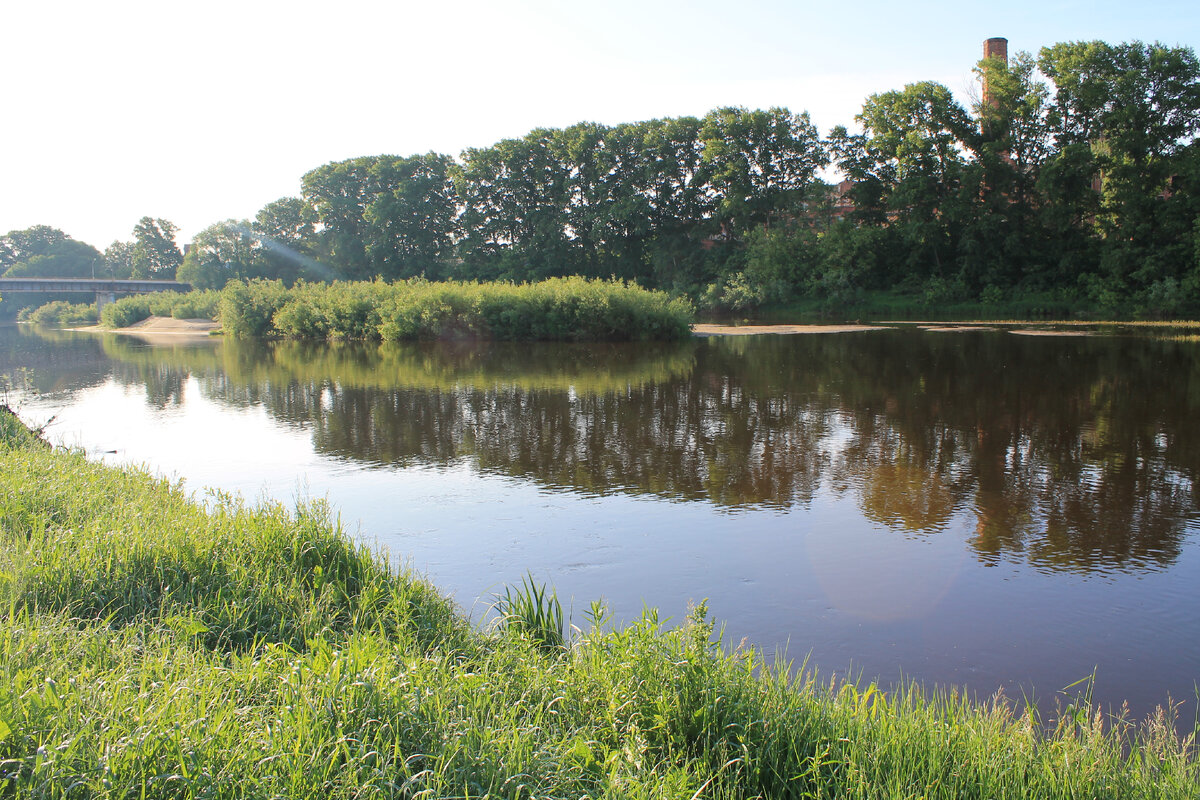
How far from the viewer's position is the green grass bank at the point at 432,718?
3.09m

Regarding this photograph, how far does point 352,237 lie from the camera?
7175cm

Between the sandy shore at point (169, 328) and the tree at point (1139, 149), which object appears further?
the sandy shore at point (169, 328)

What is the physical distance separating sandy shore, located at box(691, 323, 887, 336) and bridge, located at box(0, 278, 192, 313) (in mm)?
66769

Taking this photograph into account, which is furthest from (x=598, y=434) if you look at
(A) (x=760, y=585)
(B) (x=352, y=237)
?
(B) (x=352, y=237)

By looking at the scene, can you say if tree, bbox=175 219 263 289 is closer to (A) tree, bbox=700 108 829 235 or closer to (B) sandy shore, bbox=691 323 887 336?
(A) tree, bbox=700 108 829 235

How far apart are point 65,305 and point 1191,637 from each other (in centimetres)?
10066

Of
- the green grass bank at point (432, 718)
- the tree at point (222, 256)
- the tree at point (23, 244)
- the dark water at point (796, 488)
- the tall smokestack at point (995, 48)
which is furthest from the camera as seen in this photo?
the tree at point (23, 244)

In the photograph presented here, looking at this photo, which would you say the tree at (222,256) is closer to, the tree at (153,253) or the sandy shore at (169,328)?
the sandy shore at (169,328)

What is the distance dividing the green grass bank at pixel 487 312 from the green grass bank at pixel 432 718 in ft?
92.8

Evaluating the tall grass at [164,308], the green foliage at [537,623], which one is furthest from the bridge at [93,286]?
the green foliage at [537,623]

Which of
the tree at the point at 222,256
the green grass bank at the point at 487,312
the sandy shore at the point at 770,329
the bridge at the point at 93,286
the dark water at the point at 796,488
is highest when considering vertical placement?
the tree at the point at 222,256

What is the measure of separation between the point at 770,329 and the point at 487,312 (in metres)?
12.9

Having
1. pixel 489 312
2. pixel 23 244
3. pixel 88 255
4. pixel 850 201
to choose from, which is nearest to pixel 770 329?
pixel 489 312

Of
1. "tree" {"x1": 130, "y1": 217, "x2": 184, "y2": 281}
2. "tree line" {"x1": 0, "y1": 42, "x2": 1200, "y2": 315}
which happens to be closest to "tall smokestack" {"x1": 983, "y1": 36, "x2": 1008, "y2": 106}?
"tree line" {"x1": 0, "y1": 42, "x2": 1200, "y2": 315}
